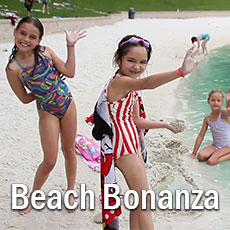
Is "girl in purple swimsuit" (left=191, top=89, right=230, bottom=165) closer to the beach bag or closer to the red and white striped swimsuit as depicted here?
the beach bag

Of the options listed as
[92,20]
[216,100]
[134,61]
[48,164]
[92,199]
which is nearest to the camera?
[134,61]

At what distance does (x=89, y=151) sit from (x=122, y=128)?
7.23 ft

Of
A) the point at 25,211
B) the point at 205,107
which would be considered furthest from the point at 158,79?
the point at 205,107

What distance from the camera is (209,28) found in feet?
80.8

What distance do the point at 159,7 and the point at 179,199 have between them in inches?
1310

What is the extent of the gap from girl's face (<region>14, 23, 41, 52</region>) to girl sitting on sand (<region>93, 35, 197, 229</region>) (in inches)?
29.9

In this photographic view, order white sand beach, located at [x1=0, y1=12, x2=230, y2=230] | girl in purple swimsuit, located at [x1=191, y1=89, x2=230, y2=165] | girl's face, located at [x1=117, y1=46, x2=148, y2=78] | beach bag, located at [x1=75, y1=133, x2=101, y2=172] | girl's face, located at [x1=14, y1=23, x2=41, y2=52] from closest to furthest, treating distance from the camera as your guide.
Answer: girl's face, located at [x1=117, y1=46, x2=148, y2=78] < girl's face, located at [x1=14, y1=23, x2=41, y2=52] < white sand beach, located at [x1=0, y1=12, x2=230, y2=230] < beach bag, located at [x1=75, y1=133, x2=101, y2=172] < girl in purple swimsuit, located at [x1=191, y1=89, x2=230, y2=165]

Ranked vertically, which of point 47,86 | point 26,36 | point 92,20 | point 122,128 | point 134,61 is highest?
point 92,20

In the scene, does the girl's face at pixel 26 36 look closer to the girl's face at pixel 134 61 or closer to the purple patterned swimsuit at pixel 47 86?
the purple patterned swimsuit at pixel 47 86

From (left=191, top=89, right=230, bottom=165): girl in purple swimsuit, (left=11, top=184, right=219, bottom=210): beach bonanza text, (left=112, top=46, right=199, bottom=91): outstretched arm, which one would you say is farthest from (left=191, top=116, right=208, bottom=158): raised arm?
(left=112, top=46, right=199, bottom=91): outstretched arm

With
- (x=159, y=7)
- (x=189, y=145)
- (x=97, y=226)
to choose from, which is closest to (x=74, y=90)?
(x=189, y=145)

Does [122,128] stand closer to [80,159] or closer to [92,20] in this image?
[80,159]

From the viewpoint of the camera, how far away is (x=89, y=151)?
5.22 meters

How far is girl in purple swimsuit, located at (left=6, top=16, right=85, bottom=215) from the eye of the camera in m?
3.38
